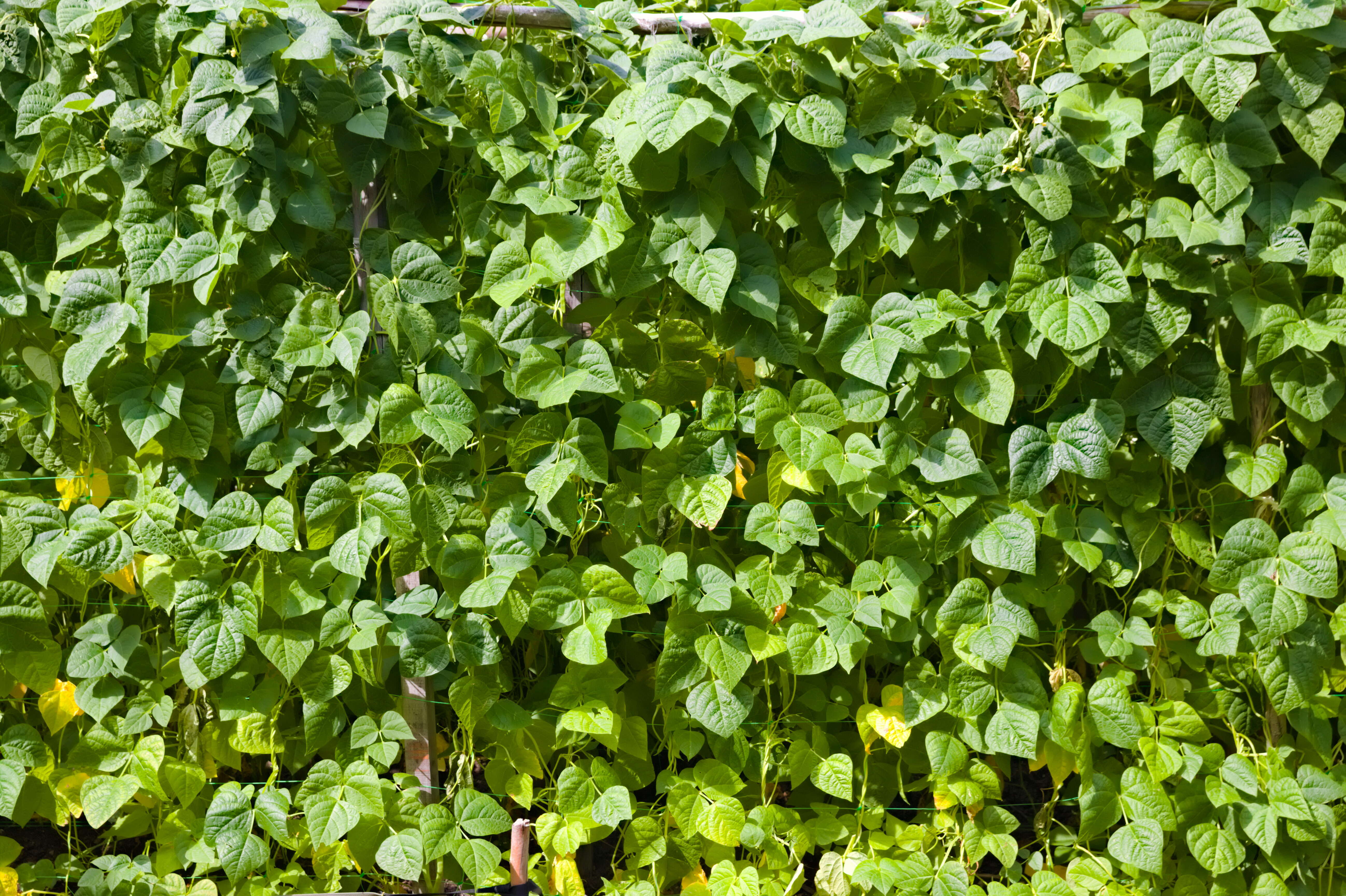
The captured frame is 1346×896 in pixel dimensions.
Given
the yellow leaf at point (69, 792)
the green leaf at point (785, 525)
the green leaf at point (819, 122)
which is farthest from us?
the yellow leaf at point (69, 792)

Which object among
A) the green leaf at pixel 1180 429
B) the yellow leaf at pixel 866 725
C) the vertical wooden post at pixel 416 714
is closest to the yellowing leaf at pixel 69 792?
the vertical wooden post at pixel 416 714

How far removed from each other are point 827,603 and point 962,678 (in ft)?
0.92

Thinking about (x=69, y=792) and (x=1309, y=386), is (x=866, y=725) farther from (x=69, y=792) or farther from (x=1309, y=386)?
(x=69, y=792)

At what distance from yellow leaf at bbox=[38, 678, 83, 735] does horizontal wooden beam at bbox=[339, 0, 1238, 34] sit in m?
1.42

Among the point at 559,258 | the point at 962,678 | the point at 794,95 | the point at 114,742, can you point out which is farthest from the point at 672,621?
the point at 114,742

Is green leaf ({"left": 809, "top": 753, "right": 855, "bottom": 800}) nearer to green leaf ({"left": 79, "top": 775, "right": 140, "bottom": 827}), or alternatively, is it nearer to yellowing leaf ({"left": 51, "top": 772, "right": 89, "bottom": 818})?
green leaf ({"left": 79, "top": 775, "right": 140, "bottom": 827})

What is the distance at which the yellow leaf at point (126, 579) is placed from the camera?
1.92 metres

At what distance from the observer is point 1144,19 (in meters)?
1.66

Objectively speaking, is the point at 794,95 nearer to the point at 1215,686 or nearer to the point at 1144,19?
the point at 1144,19

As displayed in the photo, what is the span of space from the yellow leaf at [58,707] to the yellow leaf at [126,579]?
0.73 ft

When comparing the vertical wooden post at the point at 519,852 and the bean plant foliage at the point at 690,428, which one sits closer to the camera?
the vertical wooden post at the point at 519,852

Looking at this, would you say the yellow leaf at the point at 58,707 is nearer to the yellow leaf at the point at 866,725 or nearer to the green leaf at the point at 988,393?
the yellow leaf at the point at 866,725

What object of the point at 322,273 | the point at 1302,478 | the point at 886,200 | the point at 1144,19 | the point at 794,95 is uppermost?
the point at 1144,19

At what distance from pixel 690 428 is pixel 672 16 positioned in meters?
0.76
